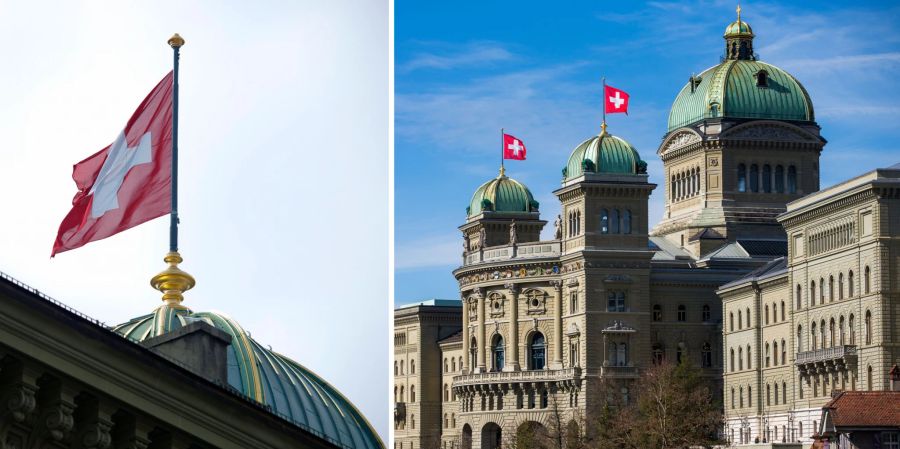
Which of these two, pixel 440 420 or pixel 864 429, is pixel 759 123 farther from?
pixel 864 429

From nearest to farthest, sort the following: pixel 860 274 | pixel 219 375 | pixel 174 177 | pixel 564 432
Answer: pixel 219 375 → pixel 174 177 → pixel 860 274 → pixel 564 432

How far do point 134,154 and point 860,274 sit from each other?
285 ft

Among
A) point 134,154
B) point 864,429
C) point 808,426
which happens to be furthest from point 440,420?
point 134,154

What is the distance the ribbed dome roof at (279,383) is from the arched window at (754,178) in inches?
4763

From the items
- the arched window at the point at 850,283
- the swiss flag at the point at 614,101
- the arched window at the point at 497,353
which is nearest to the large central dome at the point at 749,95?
the swiss flag at the point at 614,101

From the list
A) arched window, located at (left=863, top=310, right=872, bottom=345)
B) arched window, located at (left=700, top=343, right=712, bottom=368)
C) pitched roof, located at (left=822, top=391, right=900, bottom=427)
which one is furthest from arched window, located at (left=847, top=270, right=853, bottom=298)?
arched window, located at (left=700, top=343, right=712, bottom=368)

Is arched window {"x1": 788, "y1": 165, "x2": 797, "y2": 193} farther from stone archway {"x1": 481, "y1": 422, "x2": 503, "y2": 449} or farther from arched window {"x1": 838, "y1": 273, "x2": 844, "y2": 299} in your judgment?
arched window {"x1": 838, "y1": 273, "x2": 844, "y2": 299}

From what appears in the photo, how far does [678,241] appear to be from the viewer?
511 feet

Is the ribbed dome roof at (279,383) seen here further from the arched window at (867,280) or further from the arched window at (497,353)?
the arched window at (497,353)

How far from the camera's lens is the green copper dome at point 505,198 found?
553 feet

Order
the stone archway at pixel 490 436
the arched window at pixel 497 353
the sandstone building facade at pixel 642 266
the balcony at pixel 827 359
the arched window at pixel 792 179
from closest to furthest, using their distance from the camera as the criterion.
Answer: the balcony at pixel 827 359
the sandstone building facade at pixel 642 266
the arched window at pixel 497 353
the stone archway at pixel 490 436
the arched window at pixel 792 179

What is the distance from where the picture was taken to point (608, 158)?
144m

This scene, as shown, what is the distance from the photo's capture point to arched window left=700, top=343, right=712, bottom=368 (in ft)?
474

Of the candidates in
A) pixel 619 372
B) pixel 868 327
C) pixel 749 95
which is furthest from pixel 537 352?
pixel 868 327
